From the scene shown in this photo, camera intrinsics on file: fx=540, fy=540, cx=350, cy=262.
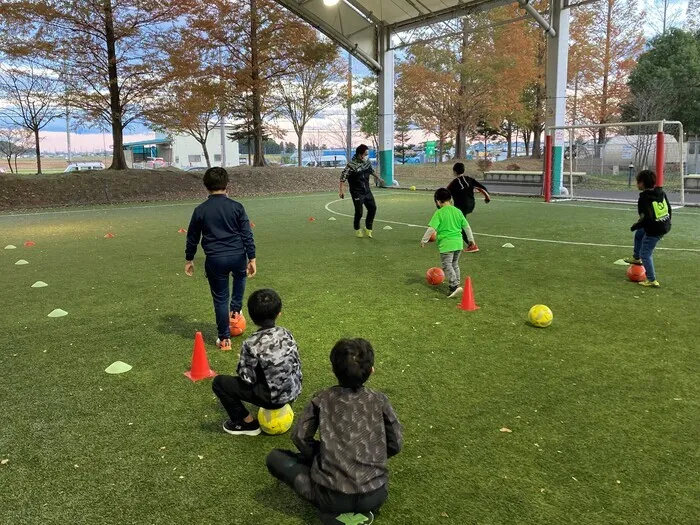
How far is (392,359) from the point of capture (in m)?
4.79

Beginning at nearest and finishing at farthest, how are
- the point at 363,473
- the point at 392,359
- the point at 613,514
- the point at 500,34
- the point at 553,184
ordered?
the point at 363,473 → the point at 613,514 → the point at 392,359 → the point at 553,184 → the point at 500,34

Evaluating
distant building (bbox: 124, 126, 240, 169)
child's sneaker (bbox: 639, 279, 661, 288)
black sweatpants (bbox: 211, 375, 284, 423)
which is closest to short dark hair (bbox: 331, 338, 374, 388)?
black sweatpants (bbox: 211, 375, 284, 423)

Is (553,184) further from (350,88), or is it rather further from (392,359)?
(350,88)

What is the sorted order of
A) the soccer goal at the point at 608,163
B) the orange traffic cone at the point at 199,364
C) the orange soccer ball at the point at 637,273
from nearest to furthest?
the orange traffic cone at the point at 199,364 < the orange soccer ball at the point at 637,273 < the soccer goal at the point at 608,163

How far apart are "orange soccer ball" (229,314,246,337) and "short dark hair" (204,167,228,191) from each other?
1.36m

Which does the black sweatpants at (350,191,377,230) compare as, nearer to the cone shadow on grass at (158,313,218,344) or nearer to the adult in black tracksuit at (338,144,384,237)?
the adult in black tracksuit at (338,144,384,237)

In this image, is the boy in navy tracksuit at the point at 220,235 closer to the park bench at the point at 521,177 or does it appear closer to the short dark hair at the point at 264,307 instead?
the short dark hair at the point at 264,307

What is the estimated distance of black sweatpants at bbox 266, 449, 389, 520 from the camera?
2.50 meters

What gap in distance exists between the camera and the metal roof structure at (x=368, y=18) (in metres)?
23.8

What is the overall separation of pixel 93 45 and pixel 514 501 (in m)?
24.7

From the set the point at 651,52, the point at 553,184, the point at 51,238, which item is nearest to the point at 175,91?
the point at 51,238

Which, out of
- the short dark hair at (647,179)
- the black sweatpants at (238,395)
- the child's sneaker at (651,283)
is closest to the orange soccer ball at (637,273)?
the child's sneaker at (651,283)

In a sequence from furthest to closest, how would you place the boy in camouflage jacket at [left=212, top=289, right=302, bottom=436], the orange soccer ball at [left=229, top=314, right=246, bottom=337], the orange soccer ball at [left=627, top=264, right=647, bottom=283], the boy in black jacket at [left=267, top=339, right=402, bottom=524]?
the orange soccer ball at [left=627, top=264, right=647, bottom=283], the orange soccer ball at [left=229, top=314, right=246, bottom=337], the boy in camouflage jacket at [left=212, top=289, right=302, bottom=436], the boy in black jacket at [left=267, top=339, right=402, bottom=524]

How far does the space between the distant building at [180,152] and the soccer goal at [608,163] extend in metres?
40.1
